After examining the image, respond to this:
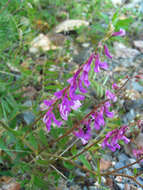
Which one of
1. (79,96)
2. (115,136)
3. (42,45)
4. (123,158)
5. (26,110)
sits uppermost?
(79,96)

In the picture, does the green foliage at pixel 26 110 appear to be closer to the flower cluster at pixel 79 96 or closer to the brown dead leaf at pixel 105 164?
the flower cluster at pixel 79 96

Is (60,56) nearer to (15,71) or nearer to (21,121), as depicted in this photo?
(15,71)

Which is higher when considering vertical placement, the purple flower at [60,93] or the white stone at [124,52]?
the purple flower at [60,93]

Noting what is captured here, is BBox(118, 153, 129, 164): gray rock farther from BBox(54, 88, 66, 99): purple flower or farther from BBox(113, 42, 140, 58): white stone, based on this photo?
BBox(113, 42, 140, 58): white stone

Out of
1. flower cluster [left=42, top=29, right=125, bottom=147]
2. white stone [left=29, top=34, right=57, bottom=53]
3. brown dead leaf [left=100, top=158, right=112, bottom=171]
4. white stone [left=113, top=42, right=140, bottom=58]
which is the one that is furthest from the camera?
white stone [left=113, top=42, right=140, bottom=58]

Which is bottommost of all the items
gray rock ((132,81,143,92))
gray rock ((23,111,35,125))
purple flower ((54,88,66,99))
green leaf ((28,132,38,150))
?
gray rock ((132,81,143,92))

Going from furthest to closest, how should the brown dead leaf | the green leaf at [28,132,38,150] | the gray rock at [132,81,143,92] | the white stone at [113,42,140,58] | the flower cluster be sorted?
1. the white stone at [113,42,140,58]
2. the gray rock at [132,81,143,92]
3. the brown dead leaf
4. the green leaf at [28,132,38,150]
5. the flower cluster

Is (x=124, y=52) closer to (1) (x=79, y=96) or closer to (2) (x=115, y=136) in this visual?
(2) (x=115, y=136)

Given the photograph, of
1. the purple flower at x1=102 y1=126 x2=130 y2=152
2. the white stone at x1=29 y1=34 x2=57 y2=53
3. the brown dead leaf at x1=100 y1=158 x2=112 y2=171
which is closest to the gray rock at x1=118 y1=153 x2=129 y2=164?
the brown dead leaf at x1=100 y1=158 x2=112 y2=171

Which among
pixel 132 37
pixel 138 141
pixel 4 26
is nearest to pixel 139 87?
pixel 138 141

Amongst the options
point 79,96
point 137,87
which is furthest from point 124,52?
point 79,96

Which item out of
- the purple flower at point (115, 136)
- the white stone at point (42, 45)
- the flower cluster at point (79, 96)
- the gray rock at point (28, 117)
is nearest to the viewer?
the flower cluster at point (79, 96)

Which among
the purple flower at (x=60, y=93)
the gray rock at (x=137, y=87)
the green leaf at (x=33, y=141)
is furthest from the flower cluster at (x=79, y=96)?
the gray rock at (x=137, y=87)
